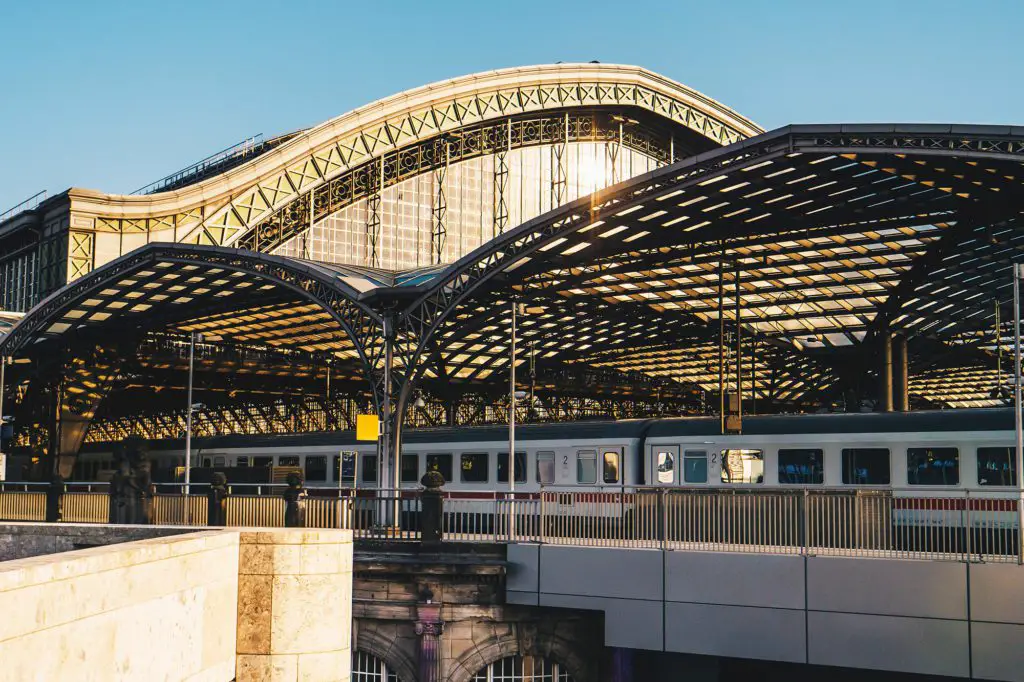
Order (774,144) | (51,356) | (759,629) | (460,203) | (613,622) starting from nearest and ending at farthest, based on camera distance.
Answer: (759,629), (613,622), (774,144), (51,356), (460,203)

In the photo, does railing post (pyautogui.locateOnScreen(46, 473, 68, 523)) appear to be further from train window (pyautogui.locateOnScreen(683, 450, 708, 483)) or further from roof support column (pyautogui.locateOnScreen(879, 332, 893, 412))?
roof support column (pyautogui.locateOnScreen(879, 332, 893, 412))

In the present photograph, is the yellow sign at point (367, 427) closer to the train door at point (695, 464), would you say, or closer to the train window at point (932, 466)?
the train door at point (695, 464)

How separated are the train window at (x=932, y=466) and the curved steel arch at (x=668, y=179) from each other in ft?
24.1

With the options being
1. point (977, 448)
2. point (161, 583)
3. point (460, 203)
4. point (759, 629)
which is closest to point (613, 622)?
point (759, 629)

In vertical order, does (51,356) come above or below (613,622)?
above

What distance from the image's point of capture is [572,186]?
3278 inches

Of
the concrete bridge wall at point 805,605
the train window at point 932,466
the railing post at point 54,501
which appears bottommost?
the concrete bridge wall at point 805,605

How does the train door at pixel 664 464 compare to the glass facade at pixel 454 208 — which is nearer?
the train door at pixel 664 464

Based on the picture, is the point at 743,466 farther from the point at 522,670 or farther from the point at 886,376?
the point at 886,376

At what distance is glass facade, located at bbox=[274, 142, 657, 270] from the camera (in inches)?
3083

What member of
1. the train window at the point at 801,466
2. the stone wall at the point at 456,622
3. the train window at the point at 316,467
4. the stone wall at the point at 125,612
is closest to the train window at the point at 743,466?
the train window at the point at 801,466

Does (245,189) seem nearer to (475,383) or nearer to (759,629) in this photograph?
(475,383)

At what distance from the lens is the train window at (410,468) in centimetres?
4303

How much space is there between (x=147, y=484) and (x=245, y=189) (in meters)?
47.4
